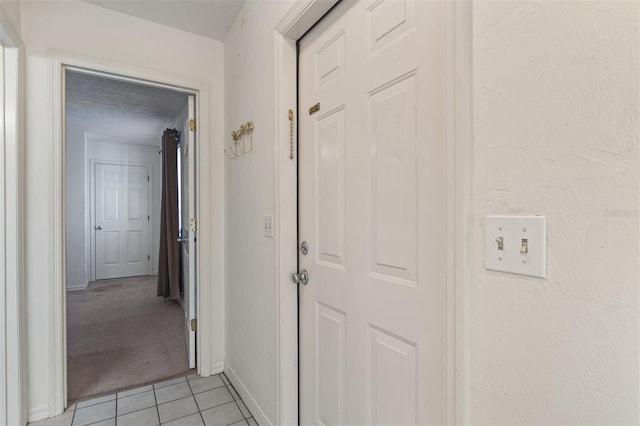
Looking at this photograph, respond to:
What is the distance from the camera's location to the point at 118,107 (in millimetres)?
3736

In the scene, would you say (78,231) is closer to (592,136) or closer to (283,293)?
(283,293)

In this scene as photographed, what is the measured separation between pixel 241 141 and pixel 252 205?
0.44 meters

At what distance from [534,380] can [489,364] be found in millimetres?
83

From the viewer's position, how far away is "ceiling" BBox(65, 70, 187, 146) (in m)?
3.13

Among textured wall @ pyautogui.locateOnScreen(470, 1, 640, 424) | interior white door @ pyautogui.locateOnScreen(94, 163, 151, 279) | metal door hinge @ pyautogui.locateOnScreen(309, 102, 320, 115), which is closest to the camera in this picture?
textured wall @ pyautogui.locateOnScreen(470, 1, 640, 424)

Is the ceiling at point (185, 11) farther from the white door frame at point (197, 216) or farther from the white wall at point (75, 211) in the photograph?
the white wall at point (75, 211)

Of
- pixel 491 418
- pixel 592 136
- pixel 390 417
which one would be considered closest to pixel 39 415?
pixel 390 417

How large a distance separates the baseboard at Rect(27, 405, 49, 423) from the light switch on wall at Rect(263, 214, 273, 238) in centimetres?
163

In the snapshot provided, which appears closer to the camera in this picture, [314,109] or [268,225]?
[314,109]

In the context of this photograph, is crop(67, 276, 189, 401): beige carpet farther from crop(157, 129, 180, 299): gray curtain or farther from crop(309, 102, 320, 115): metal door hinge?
crop(309, 102, 320, 115): metal door hinge

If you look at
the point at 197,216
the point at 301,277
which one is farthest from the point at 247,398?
the point at 197,216

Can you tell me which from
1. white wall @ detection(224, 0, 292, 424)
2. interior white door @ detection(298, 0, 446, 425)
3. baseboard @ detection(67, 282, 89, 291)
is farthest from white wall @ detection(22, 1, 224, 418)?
baseboard @ detection(67, 282, 89, 291)

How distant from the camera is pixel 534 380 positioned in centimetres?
58

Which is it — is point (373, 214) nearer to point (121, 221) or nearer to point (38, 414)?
point (38, 414)
